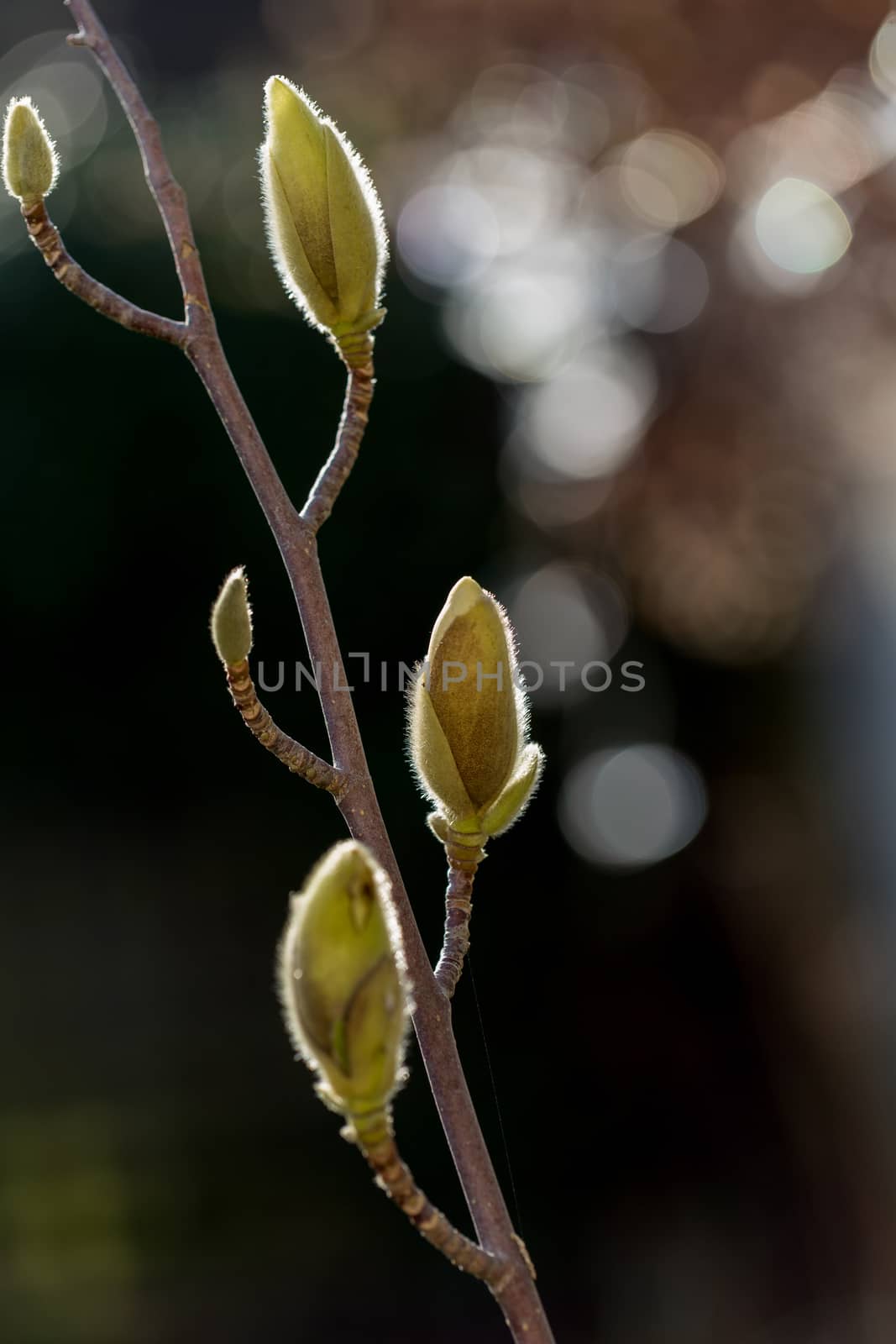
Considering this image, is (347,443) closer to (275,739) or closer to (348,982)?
(275,739)

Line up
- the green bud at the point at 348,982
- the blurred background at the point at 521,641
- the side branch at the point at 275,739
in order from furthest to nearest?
the blurred background at the point at 521,641 < the side branch at the point at 275,739 < the green bud at the point at 348,982

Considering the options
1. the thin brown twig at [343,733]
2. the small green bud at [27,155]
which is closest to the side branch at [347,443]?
the thin brown twig at [343,733]

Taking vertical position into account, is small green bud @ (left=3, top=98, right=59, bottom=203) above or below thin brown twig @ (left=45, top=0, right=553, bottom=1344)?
above

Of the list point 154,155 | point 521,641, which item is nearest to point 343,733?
point 154,155

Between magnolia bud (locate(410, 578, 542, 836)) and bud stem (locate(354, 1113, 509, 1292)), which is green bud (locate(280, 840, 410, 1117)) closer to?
bud stem (locate(354, 1113, 509, 1292))

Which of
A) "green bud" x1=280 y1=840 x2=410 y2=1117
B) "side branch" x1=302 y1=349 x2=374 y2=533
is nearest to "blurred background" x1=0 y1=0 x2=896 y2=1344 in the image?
"side branch" x1=302 y1=349 x2=374 y2=533

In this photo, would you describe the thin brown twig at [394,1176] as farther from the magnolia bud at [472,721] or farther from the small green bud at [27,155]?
the small green bud at [27,155]

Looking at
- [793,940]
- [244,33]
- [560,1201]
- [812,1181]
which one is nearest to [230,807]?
[560,1201]
